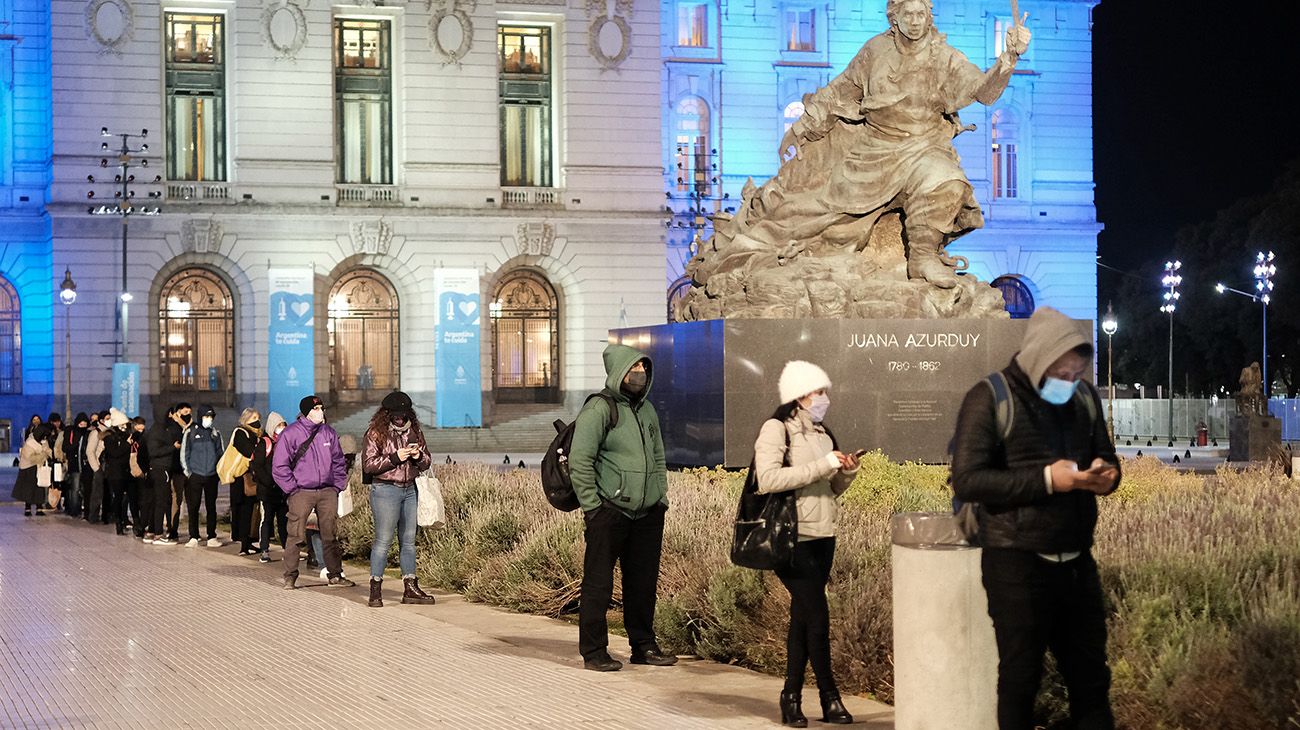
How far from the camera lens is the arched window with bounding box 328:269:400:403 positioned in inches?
2108

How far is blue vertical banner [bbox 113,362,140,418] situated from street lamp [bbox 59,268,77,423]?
1.27 m

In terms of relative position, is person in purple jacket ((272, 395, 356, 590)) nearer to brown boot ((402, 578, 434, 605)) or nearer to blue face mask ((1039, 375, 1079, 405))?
brown boot ((402, 578, 434, 605))

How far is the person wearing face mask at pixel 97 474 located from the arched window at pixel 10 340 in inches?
1085

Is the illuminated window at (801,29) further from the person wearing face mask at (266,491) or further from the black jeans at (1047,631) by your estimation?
the black jeans at (1047,631)

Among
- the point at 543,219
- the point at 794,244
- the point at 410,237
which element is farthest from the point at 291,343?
the point at 794,244

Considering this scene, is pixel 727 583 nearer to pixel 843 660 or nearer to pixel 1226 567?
pixel 843 660

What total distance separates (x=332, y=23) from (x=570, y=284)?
35.1ft

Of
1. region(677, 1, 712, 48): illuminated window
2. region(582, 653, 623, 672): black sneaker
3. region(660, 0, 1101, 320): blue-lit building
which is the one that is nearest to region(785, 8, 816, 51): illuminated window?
region(660, 0, 1101, 320): blue-lit building

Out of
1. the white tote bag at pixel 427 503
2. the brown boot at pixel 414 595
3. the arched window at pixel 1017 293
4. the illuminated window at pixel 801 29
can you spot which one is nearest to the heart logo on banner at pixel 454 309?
the illuminated window at pixel 801 29

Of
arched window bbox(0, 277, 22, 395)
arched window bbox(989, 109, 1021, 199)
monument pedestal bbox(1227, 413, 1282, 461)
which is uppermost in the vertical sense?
arched window bbox(989, 109, 1021, 199)

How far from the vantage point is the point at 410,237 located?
174 feet

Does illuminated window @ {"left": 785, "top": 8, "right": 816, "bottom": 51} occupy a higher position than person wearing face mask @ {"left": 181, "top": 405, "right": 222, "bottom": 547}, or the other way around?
illuminated window @ {"left": 785, "top": 8, "right": 816, "bottom": 51}

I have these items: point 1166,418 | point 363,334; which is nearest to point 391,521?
point 363,334

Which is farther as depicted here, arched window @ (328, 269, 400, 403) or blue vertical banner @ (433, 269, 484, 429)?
arched window @ (328, 269, 400, 403)
